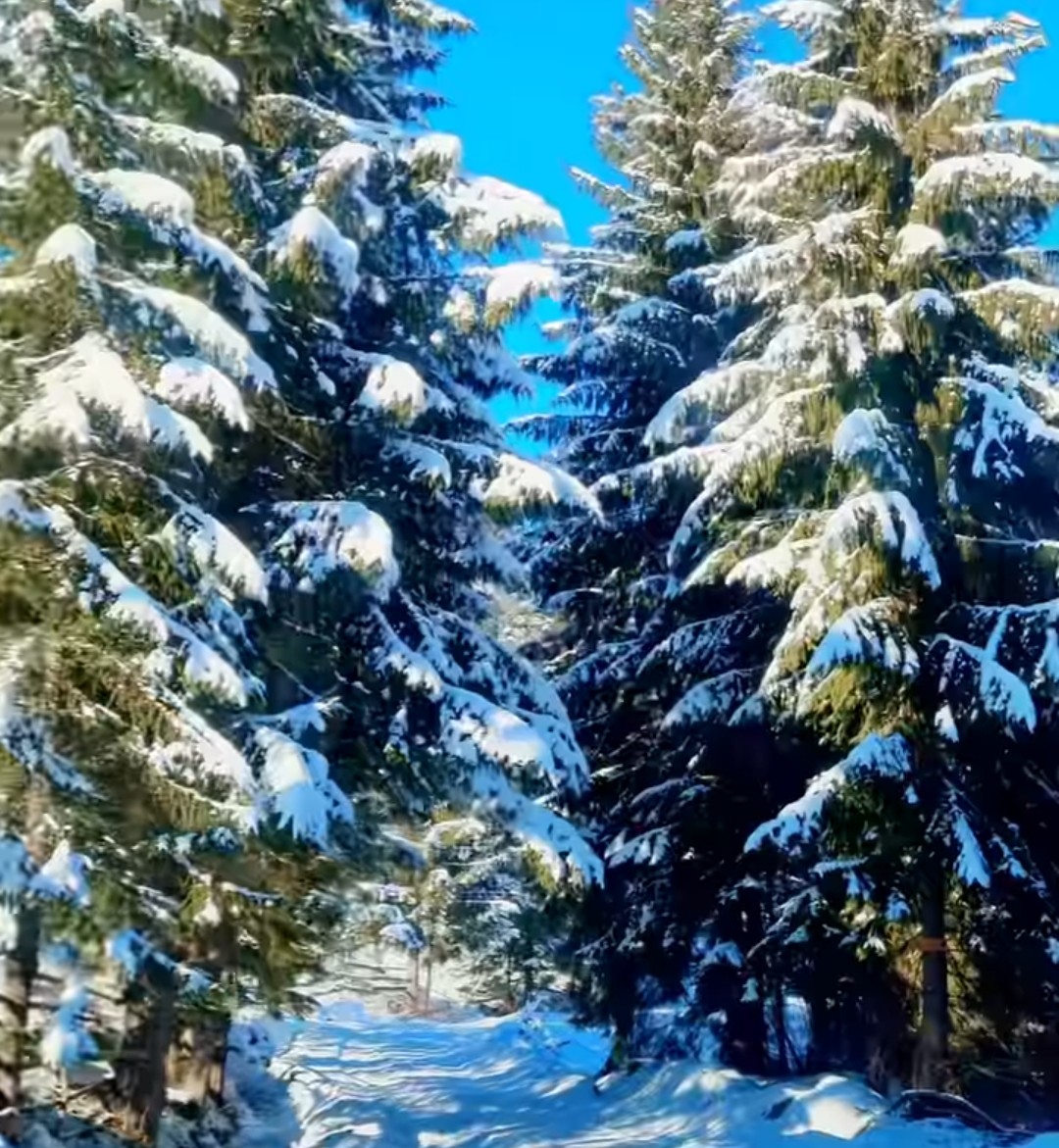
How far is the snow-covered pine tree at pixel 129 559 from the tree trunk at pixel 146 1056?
0.02 metres

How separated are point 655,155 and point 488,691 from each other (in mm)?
9397

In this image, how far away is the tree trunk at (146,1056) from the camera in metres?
7.90

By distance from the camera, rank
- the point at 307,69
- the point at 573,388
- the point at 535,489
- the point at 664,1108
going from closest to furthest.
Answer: the point at 535,489, the point at 307,69, the point at 664,1108, the point at 573,388

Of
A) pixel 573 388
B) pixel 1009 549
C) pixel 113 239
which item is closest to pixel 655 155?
pixel 573 388

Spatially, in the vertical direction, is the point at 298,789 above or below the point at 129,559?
below

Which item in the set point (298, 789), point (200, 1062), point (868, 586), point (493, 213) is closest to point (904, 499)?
point (868, 586)

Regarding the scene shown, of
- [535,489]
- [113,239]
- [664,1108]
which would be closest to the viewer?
[113,239]

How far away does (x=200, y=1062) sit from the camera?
37.9ft

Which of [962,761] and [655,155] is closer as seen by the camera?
[962,761]

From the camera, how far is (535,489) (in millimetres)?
10469

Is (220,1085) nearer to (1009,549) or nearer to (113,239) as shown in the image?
(113,239)

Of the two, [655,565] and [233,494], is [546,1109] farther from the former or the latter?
[233,494]

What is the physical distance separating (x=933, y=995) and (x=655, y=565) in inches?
253

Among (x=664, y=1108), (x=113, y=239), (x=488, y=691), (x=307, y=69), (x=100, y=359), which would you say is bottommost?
(x=664, y=1108)
